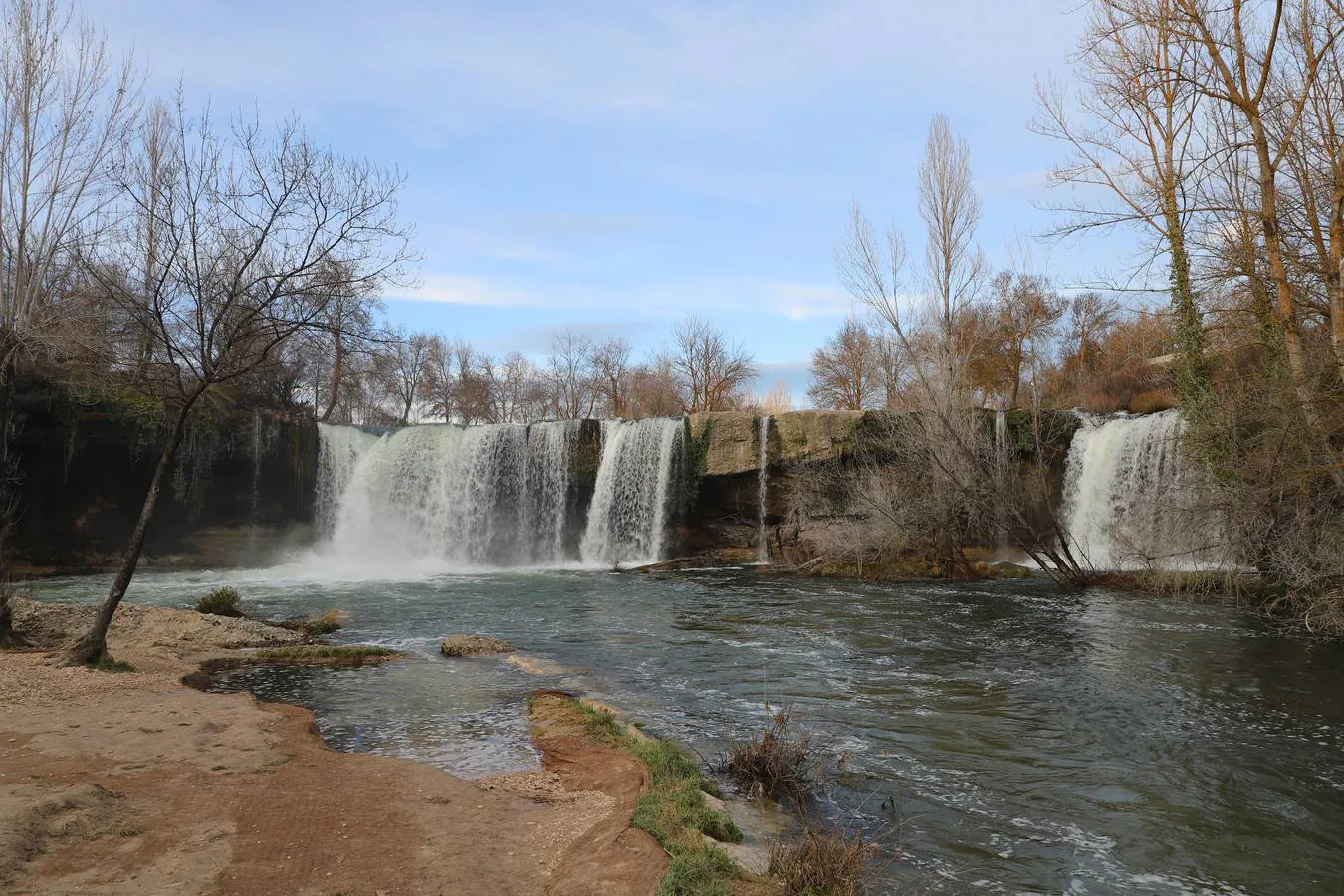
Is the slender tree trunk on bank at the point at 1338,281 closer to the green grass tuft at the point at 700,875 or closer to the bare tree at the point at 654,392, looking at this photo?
the green grass tuft at the point at 700,875

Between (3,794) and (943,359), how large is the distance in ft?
57.1

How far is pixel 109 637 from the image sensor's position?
1063 cm

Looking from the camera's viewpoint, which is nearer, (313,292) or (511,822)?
(511,822)

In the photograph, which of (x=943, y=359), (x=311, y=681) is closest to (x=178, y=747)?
(x=311, y=681)

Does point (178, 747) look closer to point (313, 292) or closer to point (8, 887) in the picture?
point (8, 887)

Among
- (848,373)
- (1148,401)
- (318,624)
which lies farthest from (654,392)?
(318,624)

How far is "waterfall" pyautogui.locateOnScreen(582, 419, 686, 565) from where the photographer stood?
24.7 m

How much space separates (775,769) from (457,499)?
69.0 ft

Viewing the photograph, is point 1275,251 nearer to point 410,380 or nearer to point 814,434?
point 814,434

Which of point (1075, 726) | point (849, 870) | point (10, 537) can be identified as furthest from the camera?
point (10, 537)

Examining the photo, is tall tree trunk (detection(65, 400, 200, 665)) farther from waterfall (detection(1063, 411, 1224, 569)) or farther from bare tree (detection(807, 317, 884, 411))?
bare tree (detection(807, 317, 884, 411))

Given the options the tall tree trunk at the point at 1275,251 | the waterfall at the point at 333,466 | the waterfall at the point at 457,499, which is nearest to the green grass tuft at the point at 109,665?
the tall tree trunk at the point at 1275,251

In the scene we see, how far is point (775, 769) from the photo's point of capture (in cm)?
594

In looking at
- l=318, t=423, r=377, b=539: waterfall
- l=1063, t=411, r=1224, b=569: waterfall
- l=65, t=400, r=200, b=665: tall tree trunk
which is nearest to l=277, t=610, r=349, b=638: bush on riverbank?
l=65, t=400, r=200, b=665: tall tree trunk
